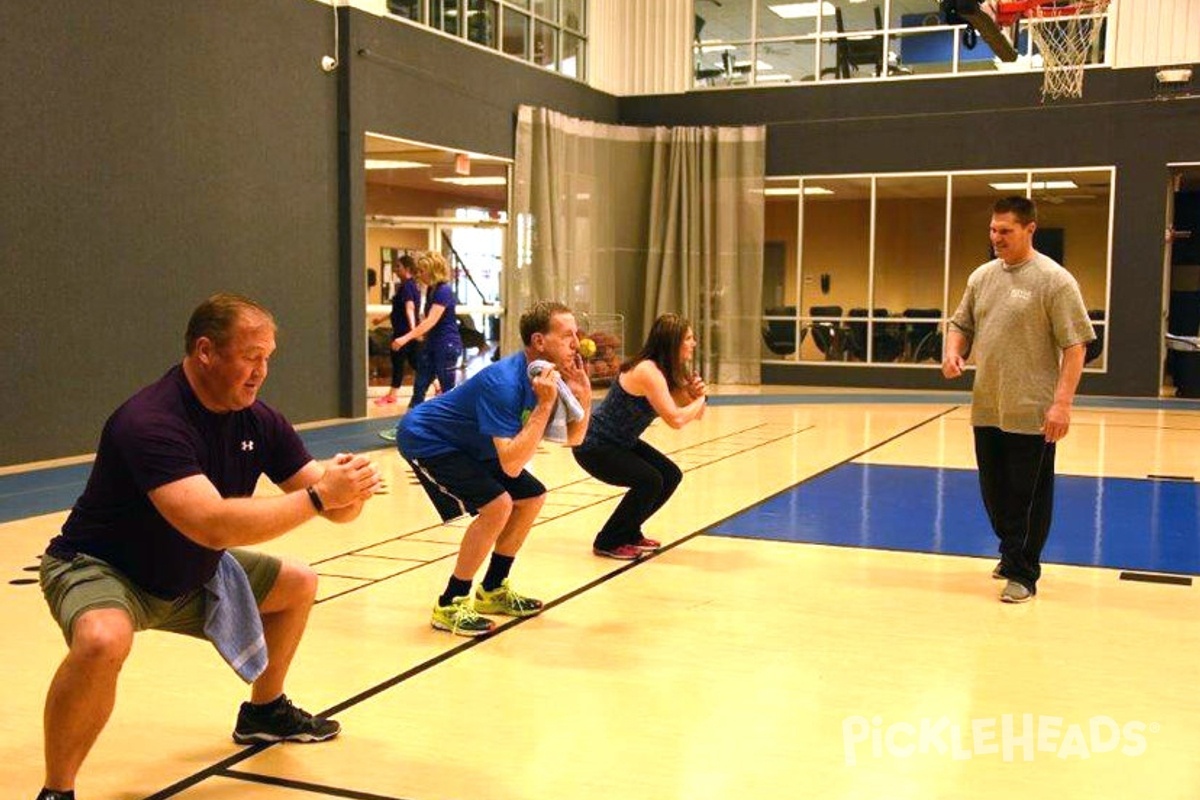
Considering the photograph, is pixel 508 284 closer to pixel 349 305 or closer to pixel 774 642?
pixel 349 305

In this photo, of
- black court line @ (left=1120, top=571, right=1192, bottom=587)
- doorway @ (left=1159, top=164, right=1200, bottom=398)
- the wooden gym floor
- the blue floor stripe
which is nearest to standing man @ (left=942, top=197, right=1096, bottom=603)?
the wooden gym floor

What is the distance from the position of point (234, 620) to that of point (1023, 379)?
10.8ft

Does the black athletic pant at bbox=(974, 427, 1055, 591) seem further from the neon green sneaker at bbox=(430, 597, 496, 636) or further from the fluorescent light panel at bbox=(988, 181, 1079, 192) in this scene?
the fluorescent light panel at bbox=(988, 181, 1079, 192)

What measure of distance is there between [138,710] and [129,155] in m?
6.52

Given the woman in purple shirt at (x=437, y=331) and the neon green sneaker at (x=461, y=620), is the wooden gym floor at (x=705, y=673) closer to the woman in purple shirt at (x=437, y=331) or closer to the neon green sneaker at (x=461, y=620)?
the neon green sneaker at (x=461, y=620)

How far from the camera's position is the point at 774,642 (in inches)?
164

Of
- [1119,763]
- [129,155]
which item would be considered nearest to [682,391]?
[1119,763]

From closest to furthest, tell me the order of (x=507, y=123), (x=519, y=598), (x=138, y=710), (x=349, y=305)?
(x=138, y=710)
(x=519, y=598)
(x=349, y=305)
(x=507, y=123)

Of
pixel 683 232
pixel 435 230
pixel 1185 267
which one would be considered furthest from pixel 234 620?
pixel 1185 267

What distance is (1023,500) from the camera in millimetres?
4922

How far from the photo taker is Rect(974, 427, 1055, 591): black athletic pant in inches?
192

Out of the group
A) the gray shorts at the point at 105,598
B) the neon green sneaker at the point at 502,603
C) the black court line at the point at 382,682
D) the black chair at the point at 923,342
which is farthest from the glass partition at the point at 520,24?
the gray shorts at the point at 105,598

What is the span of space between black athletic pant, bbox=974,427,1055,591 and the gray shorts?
3.34m

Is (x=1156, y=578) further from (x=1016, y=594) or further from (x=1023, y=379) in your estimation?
(x=1023, y=379)
